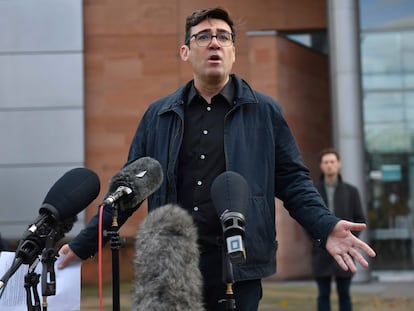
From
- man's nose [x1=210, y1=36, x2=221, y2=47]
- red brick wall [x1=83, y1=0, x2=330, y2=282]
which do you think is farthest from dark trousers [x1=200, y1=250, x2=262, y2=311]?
red brick wall [x1=83, y1=0, x2=330, y2=282]

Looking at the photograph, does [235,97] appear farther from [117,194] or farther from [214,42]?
[117,194]

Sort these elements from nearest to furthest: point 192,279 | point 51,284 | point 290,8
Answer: point 192,279 → point 51,284 → point 290,8

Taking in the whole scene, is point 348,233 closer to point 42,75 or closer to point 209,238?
point 209,238

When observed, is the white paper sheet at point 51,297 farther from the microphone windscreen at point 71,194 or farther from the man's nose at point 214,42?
the man's nose at point 214,42

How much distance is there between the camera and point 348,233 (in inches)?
143

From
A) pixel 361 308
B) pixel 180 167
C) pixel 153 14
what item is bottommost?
pixel 361 308

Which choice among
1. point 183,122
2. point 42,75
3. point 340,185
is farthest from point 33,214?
point 183,122

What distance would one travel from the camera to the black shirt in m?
3.89

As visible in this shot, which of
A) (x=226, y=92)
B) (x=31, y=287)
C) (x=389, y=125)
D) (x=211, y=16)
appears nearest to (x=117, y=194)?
(x=31, y=287)

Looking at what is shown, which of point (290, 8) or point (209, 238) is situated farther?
point (290, 8)

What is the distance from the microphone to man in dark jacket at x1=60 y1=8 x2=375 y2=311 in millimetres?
558

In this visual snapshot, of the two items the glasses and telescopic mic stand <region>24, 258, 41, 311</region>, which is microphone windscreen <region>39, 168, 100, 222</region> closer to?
telescopic mic stand <region>24, 258, 41, 311</region>

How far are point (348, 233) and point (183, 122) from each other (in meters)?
1.05

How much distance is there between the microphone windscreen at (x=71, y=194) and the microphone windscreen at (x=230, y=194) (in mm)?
694
